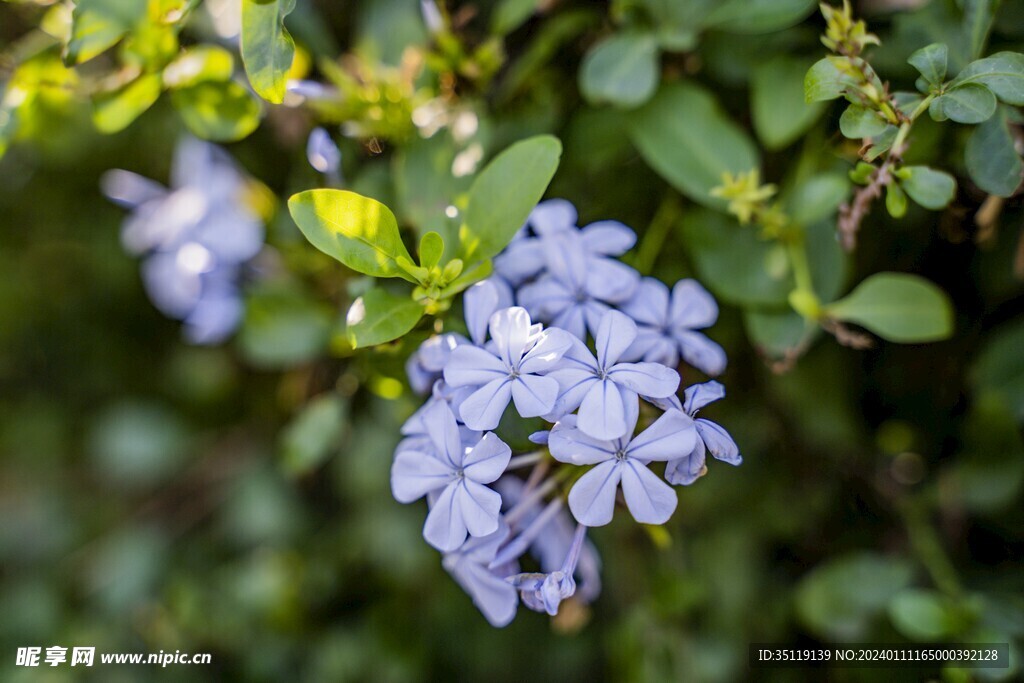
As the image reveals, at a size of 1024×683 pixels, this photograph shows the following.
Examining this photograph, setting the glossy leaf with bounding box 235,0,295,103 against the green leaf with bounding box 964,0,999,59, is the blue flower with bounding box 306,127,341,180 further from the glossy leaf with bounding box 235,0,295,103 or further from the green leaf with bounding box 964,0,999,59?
the green leaf with bounding box 964,0,999,59

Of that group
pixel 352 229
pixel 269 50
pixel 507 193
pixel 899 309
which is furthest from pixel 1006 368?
pixel 269 50

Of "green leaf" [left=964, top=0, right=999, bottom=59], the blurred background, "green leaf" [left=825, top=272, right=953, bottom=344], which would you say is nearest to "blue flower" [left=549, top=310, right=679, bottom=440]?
the blurred background

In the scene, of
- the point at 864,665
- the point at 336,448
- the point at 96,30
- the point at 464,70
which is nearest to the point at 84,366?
the point at 336,448

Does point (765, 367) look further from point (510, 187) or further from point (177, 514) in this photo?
point (177, 514)

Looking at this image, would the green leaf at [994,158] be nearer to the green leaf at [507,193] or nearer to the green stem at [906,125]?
the green stem at [906,125]

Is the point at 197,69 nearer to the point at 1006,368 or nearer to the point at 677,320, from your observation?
the point at 677,320

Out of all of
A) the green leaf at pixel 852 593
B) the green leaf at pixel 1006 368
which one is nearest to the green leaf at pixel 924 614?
the green leaf at pixel 852 593
